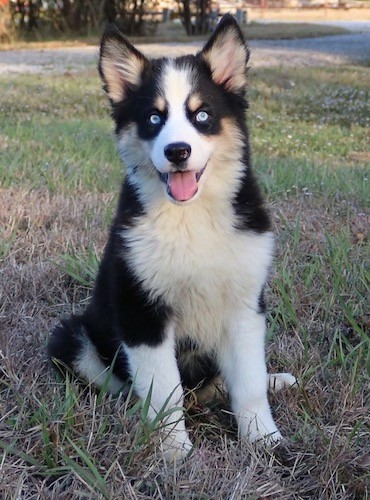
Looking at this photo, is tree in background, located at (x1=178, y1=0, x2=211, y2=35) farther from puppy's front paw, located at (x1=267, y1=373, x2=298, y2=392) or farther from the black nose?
the black nose

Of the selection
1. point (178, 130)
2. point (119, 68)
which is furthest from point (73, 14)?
point (178, 130)

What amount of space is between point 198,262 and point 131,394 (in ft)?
1.86

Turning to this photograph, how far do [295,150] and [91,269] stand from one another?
4335 millimetres

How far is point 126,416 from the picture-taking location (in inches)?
98.4

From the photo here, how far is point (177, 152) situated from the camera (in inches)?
97.6

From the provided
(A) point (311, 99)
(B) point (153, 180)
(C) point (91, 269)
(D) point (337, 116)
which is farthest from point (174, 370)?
(A) point (311, 99)

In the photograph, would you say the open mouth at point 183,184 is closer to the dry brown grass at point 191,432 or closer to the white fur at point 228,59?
the white fur at point 228,59

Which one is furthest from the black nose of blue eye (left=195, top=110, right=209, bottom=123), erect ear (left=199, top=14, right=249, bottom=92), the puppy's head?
erect ear (left=199, top=14, right=249, bottom=92)

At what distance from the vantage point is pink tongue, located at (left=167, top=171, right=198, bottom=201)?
2.58m

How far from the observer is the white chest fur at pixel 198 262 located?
2.59 metres

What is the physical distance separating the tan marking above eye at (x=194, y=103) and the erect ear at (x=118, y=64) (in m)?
0.30

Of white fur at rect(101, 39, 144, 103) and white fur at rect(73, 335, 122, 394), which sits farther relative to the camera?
white fur at rect(73, 335, 122, 394)

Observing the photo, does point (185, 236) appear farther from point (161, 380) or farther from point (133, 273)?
point (161, 380)

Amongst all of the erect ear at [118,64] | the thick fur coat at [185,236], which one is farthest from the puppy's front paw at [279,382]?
the erect ear at [118,64]
